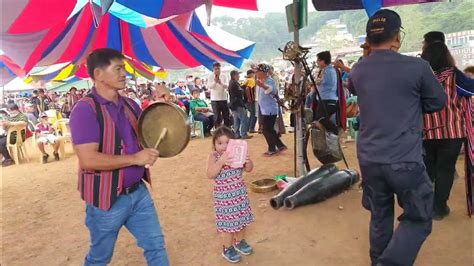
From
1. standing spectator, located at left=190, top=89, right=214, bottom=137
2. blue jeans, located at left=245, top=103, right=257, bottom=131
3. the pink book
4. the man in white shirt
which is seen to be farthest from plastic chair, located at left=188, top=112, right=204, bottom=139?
the pink book

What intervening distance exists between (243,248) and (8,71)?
339 inches

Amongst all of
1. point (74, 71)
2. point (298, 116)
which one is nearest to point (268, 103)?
point (298, 116)

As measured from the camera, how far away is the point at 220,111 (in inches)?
394

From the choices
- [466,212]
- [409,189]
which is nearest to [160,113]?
[409,189]

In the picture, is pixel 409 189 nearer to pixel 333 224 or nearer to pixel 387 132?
pixel 387 132

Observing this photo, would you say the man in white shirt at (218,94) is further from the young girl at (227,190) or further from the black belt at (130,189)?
the black belt at (130,189)

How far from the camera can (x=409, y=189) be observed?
2240 millimetres

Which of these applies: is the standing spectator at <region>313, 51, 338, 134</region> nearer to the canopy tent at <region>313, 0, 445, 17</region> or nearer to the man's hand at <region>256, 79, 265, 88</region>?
the canopy tent at <region>313, 0, 445, 17</region>

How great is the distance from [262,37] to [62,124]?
1758 inches

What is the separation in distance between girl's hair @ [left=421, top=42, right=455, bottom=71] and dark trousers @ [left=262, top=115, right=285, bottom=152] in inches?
143

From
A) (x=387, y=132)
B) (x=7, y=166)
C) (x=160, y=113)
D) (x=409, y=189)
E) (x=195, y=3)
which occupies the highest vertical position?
(x=195, y=3)

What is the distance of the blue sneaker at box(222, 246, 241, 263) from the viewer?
10.3ft

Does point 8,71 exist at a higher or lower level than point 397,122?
higher

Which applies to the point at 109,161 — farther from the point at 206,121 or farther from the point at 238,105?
the point at 206,121
